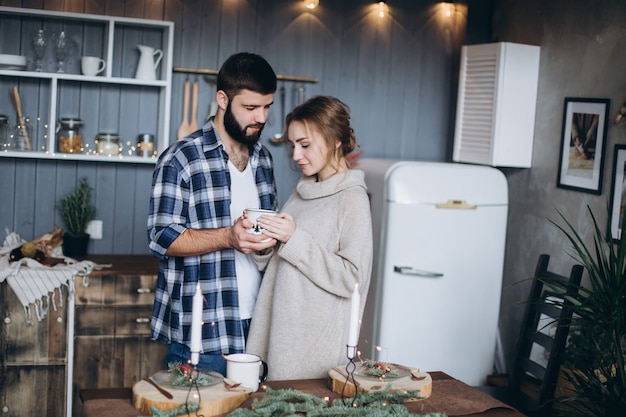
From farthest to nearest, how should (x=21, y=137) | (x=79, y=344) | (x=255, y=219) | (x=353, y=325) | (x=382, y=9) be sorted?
(x=382, y=9)
(x=21, y=137)
(x=79, y=344)
(x=255, y=219)
(x=353, y=325)

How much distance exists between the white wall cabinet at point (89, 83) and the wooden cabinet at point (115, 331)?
0.66 m

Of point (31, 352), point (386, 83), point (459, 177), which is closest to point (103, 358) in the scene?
point (31, 352)

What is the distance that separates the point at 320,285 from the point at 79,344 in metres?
1.88

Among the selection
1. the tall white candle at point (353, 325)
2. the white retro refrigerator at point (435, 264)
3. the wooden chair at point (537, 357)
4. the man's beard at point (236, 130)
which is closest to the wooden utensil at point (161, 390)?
the tall white candle at point (353, 325)

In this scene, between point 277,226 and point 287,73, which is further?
point 287,73

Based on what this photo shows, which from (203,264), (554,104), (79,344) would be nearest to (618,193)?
(554,104)

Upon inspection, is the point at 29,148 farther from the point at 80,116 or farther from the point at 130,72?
the point at 130,72

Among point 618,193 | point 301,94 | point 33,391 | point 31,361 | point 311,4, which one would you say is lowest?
point 33,391

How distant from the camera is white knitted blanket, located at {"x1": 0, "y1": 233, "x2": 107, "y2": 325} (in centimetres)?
375

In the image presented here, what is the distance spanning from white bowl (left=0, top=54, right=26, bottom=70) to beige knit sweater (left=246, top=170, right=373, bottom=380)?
221 centimetres

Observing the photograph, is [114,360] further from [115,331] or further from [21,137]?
[21,137]

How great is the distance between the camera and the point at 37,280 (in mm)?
3789

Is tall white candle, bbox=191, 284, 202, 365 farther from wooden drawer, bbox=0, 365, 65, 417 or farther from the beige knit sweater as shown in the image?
wooden drawer, bbox=0, 365, 65, 417

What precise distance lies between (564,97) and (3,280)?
290cm
